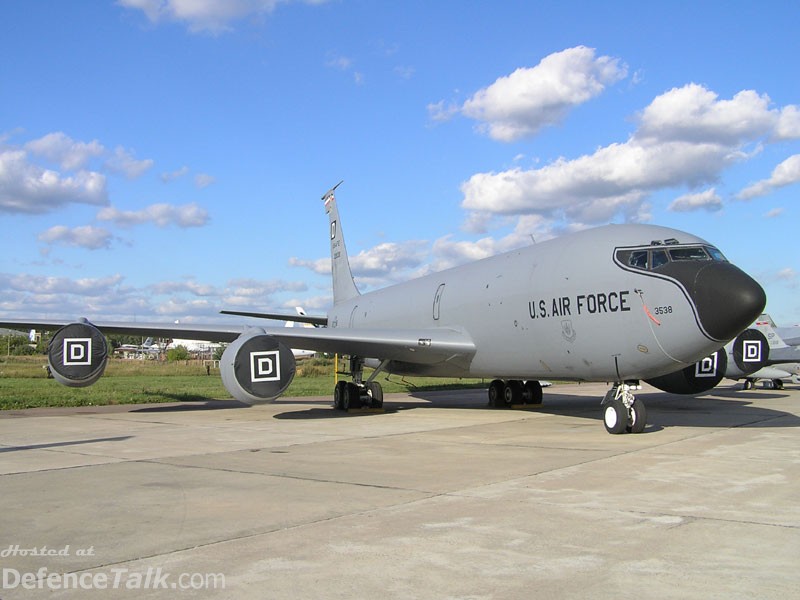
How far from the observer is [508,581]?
410 centimetres

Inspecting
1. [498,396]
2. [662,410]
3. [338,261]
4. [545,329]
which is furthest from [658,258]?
[338,261]

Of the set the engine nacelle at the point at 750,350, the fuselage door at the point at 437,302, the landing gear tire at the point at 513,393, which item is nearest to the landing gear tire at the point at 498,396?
the landing gear tire at the point at 513,393

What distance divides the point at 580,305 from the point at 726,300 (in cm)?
260

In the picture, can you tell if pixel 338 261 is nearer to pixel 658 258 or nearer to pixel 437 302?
pixel 437 302

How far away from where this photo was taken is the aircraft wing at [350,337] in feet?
50.6

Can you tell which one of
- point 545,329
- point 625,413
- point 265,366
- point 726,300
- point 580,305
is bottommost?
point 625,413

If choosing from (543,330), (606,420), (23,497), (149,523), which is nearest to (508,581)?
(149,523)

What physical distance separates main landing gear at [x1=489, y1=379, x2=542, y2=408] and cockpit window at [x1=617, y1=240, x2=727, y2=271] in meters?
8.27

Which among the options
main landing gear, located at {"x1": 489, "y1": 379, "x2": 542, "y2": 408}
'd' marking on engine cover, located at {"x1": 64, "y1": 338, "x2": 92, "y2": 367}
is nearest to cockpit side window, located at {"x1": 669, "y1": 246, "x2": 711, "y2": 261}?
main landing gear, located at {"x1": 489, "y1": 379, "x2": 542, "y2": 408}

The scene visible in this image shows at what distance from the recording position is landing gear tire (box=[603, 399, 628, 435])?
453 inches

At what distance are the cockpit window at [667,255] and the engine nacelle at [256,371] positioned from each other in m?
6.17

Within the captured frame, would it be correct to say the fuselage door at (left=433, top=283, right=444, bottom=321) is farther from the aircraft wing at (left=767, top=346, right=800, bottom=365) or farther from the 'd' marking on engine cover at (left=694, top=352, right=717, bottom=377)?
the aircraft wing at (left=767, top=346, right=800, bottom=365)

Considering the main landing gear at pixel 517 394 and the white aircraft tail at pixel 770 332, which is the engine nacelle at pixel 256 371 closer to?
the main landing gear at pixel 517 394

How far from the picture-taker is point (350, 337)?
1560 centimetres
